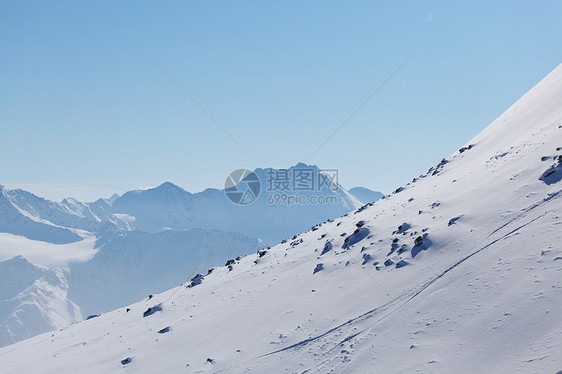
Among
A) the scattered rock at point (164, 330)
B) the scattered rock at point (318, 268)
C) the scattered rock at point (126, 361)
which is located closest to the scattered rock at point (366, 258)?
the scattered rock at point (318, 268)

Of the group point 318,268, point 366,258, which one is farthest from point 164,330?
point 366,258

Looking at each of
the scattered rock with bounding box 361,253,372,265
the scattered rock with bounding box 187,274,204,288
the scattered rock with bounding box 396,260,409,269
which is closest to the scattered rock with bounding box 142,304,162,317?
the scattered rock with bounding box 187,274,204,288

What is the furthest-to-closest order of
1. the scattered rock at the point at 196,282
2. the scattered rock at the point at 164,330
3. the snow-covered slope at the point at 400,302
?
the scattered rock at the point at 196,282 → the scattered rock at the point at 164,330 → the snow-covered slope at the point at 400,302

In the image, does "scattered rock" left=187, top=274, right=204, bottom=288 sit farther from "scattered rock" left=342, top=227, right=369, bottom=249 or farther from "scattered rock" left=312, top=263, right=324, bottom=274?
"scattered rock" left=342, top=227, right=369, bottom=249

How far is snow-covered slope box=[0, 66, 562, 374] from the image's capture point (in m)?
11.1

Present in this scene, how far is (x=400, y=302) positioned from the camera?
14.7m

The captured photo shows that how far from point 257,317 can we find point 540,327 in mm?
11855

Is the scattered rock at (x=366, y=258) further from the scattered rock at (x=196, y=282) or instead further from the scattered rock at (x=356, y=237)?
the scattered rock at (x=196, y=282)

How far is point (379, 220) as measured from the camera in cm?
2584

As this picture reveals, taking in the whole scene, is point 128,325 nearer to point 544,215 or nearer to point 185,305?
point 185,305

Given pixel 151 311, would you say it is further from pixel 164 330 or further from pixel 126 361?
pixel 126 361

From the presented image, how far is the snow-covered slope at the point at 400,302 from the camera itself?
11.1 meters

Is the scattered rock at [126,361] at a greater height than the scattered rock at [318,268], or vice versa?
the scattered rock at [318,268]

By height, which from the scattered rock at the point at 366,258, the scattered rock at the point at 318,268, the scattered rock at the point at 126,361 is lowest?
the scattered rock at the point at 366,258
